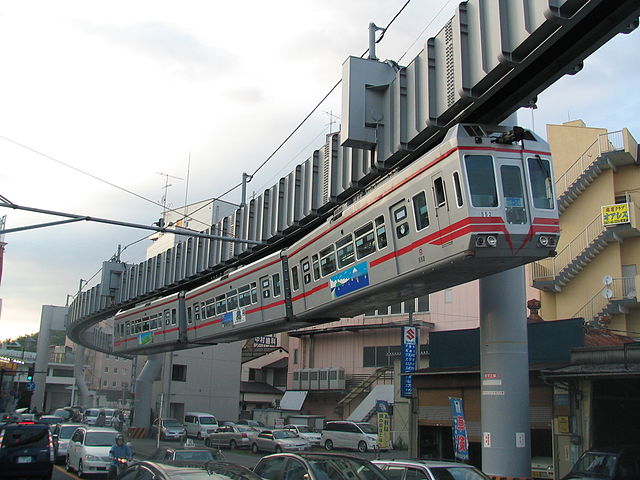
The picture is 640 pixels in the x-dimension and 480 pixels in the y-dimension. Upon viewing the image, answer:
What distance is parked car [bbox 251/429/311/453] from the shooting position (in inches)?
1267

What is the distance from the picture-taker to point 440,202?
40.3 ft

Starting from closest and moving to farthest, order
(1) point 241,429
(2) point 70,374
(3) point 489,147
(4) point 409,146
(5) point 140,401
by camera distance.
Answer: (3) point 489,147
(4) point 409,146
(1) point 241,429
(5) point 140,401
(2) point 70,374

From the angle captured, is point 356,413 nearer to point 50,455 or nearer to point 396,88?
point 50,455

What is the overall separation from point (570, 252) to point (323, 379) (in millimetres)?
26221

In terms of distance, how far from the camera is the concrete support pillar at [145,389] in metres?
40.8

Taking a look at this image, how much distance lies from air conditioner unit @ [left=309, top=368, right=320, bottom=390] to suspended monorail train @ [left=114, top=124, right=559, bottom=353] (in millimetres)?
34770

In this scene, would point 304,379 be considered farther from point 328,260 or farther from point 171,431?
point 328,260

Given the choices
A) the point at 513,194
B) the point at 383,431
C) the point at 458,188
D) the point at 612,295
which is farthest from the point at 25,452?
the point at 612,295

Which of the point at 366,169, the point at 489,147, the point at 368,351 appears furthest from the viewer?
the point at 368,351

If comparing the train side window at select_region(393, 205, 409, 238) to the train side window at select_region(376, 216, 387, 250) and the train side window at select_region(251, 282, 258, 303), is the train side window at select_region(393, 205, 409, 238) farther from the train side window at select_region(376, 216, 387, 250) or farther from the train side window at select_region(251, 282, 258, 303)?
the train side window at select_region(251, 282, 258, 303)

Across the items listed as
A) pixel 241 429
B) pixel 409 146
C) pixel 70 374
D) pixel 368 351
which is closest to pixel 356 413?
pixel 368 351

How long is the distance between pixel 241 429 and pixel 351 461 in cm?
2803

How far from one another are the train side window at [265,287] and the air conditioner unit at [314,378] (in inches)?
1305

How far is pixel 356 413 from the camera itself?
4738cm
